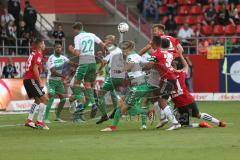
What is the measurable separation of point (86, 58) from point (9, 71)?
45.1ft

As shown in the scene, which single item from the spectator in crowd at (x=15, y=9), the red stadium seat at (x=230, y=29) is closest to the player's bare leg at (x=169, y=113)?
the spectator in crowd at (x=15, y=9)

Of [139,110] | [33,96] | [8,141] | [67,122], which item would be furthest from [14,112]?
[8,141]

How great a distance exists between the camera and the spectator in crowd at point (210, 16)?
4169 centimetres

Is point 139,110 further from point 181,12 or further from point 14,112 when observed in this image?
point 181,12

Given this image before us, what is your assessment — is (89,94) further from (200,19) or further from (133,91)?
(200,19)

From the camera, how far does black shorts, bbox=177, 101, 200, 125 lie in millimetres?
19828

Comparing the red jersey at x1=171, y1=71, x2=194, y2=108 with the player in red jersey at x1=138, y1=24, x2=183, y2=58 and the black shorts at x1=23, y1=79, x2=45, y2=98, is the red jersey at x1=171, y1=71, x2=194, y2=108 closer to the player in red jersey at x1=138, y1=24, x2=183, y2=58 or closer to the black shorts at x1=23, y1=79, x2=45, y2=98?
the player in red jersey at x1=138, y1=24, x2=183, y2=58

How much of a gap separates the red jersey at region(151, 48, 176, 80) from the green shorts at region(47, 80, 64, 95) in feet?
18.4

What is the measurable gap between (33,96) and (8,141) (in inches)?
156

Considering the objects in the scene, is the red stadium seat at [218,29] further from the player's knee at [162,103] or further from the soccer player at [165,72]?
the player's knee at [162,103]

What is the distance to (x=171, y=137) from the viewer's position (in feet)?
56.0

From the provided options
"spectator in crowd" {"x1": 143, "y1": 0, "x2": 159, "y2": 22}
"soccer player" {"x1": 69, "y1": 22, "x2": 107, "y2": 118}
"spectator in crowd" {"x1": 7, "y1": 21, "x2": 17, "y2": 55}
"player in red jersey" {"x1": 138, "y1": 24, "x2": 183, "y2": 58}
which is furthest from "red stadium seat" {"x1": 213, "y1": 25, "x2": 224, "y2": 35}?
"player in red jersey" {"x1": 138, "y1": 24, "x2": 183, "y2": 58}

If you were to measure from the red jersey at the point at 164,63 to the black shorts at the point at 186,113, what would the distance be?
0.83 m

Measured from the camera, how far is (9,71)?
36062 mm
